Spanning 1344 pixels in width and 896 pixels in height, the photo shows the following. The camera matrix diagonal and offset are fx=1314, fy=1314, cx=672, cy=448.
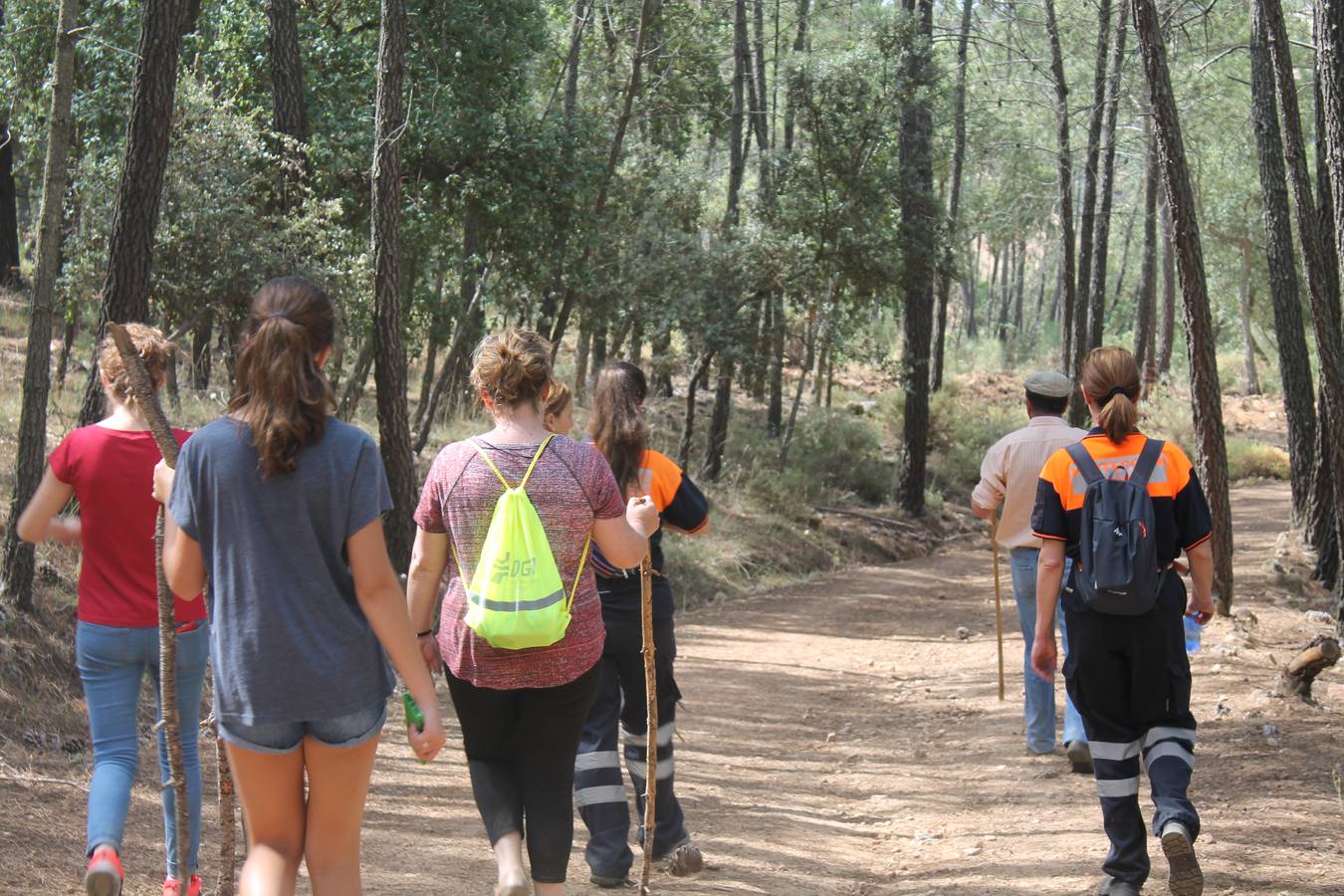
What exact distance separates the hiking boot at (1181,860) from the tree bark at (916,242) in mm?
17103

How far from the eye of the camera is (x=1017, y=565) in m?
7.39

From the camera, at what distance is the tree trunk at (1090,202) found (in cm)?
2491

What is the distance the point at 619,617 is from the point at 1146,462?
2.21 m

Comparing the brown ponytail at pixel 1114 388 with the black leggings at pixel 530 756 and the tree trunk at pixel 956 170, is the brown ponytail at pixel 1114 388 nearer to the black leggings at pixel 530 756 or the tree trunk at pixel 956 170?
the black leggings at pixel 530 756

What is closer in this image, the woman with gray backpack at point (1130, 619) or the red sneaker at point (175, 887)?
the red sneaker at point (175, 887)

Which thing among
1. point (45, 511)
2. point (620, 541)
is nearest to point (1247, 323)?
point (620, 541)

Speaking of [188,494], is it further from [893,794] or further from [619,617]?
[893,794]

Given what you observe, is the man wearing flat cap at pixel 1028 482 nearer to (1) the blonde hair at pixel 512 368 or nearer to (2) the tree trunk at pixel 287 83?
(1) the blonde hair at pixel 512 368

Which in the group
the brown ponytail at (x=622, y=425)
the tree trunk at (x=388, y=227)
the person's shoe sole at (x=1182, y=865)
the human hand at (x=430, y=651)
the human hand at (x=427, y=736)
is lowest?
the person's shoe sole at (x=1182, y=865)

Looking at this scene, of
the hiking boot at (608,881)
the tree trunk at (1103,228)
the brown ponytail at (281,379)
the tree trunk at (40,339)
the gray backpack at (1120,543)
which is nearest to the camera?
the brown ponytail at (281,379)

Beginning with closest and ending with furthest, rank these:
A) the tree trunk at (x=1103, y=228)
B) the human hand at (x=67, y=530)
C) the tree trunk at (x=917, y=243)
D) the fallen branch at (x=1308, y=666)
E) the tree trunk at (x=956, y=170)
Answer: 1. the human hand at (x=67, y=530)
2. the fallen branch at (x=1308, y=666)
3. the tree trunk at (x=917, y=243)
4. the tree trunk at (x=956, y=170)
5. the tree trunk at (x=1103, y=228)

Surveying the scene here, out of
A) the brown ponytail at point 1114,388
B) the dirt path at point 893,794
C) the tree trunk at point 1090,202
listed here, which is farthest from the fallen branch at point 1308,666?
the tree trunk at point 1090,202

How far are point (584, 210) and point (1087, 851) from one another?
506 inches

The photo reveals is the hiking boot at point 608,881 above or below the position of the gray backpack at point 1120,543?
below
